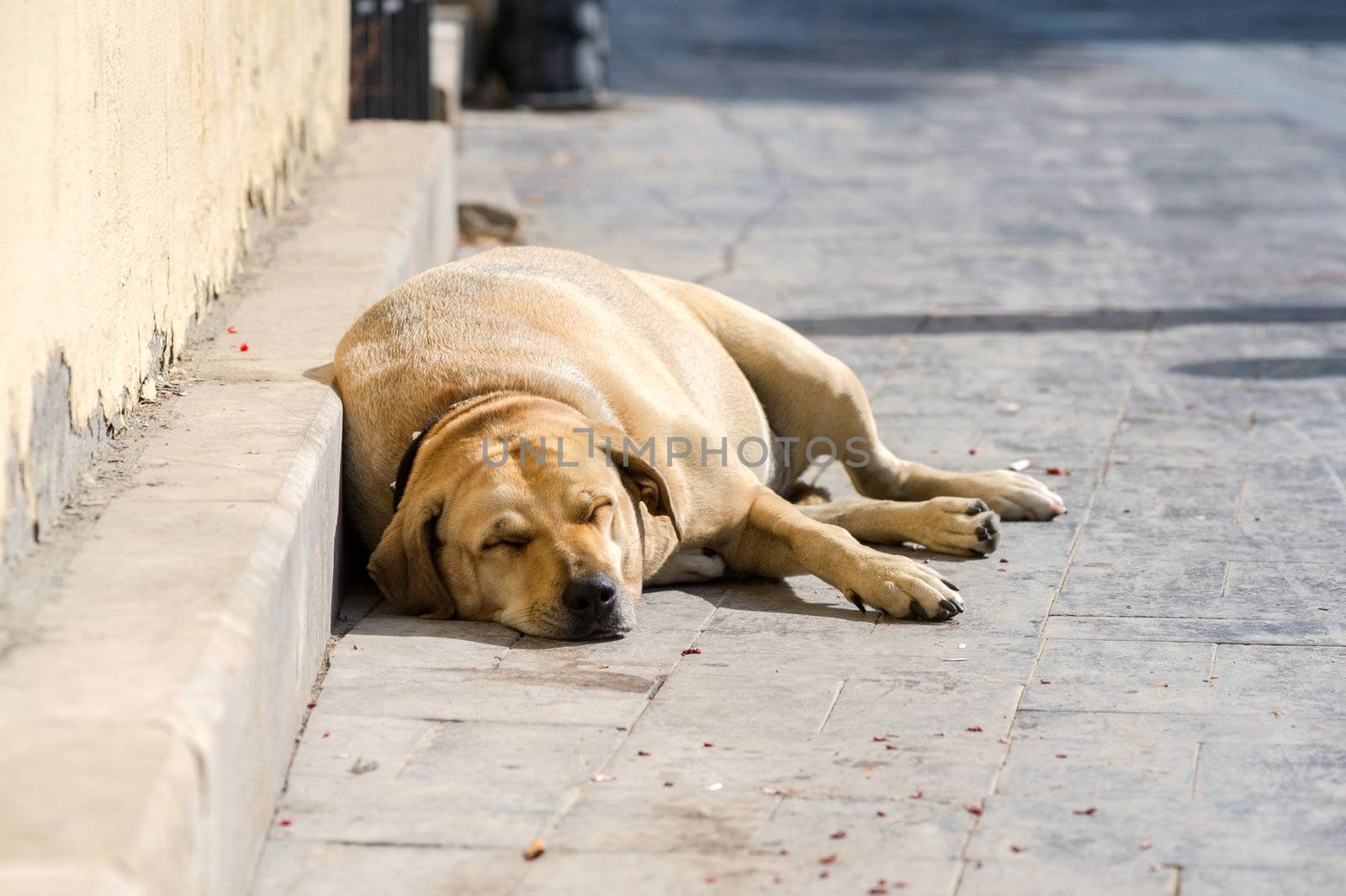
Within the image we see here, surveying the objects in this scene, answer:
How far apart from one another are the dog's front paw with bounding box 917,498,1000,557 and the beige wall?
2.12 meters

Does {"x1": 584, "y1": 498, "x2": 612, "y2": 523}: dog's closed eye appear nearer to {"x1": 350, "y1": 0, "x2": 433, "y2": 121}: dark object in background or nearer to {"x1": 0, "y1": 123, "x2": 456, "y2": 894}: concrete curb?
{"x1": 0, "y1": 123, "x2": 456, "y2": 894}: concrete curb

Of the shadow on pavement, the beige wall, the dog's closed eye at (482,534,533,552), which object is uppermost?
the beige wall

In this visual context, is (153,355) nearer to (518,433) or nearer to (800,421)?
(518,433)

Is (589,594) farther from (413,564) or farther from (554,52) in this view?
(554,52)

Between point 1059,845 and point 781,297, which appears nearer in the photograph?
point 1059,845

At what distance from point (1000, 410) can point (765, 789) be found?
11.1ft

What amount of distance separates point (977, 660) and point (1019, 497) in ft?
4.09

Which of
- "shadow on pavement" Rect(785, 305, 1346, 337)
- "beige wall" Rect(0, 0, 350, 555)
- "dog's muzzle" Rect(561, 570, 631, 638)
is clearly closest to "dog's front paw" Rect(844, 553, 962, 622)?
"dog's muzzle" Rect(561, 570, 631, 638)

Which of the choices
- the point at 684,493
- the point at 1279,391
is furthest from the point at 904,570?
the point at 1279,391

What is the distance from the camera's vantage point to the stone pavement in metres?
3.13

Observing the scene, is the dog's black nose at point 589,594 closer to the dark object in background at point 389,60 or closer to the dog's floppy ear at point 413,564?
the dog's floppy ear at point 413,564

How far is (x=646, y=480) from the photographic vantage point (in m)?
4.38

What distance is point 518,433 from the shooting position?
4.20m

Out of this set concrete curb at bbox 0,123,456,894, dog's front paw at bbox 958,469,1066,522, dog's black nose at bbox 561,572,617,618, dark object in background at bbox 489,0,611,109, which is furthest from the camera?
dark object in background at bbox 489,0,611,109
